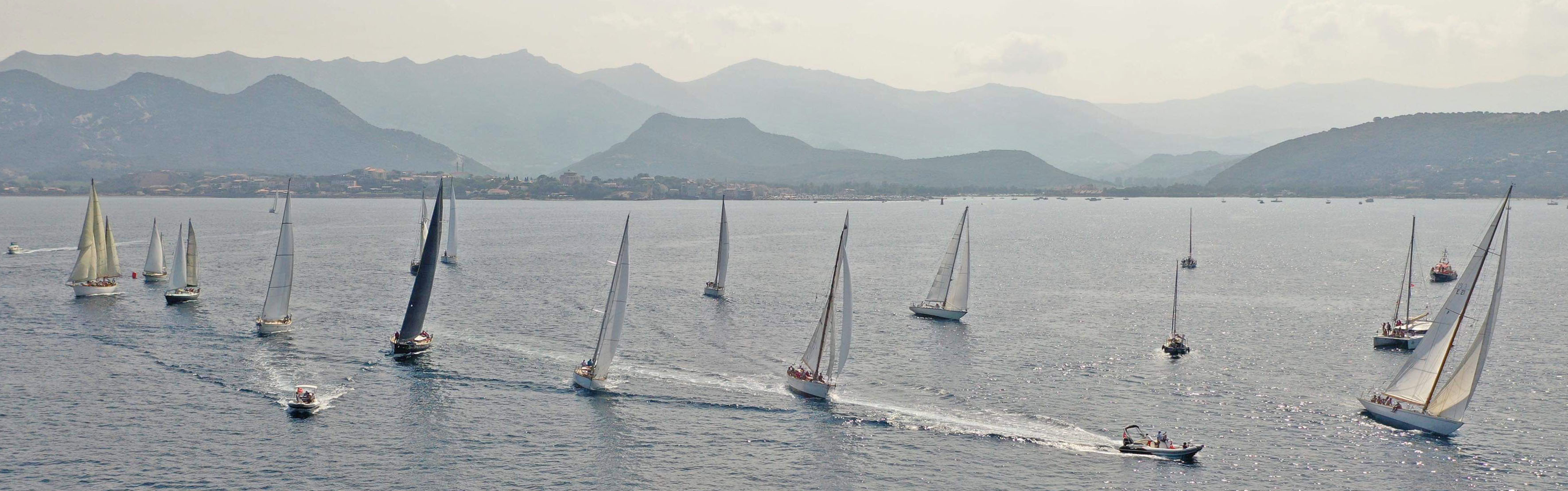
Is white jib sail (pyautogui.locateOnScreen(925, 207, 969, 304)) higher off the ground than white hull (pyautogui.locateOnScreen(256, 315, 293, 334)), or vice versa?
white jib sail (pyautogui.locateOnScreen(925, 207, 969, 304))

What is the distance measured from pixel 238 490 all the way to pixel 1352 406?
64.1 meters

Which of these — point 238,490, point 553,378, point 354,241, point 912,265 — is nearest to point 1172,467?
point 553,378

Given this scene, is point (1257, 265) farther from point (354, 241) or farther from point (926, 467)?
point (354, 241)

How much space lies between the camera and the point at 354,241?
194m

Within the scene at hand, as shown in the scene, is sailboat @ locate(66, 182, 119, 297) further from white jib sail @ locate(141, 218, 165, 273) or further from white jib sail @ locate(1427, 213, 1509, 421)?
white jib sail @ locate(1427, 213, 1509, 421)

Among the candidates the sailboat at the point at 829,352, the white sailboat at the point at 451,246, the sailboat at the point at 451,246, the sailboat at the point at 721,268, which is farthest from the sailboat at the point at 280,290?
the white sailboat at the point at 451,246

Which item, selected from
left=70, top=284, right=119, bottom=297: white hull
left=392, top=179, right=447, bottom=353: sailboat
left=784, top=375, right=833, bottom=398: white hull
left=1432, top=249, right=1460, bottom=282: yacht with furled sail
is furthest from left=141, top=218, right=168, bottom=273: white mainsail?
left=1432, top=249, right=1460, bottom=282: yacht with furled sail

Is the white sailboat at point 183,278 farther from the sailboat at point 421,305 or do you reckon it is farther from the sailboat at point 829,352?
the sailboat at point 829,352

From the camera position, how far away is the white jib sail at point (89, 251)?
109 m

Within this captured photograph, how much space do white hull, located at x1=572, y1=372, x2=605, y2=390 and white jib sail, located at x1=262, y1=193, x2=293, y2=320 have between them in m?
33.3

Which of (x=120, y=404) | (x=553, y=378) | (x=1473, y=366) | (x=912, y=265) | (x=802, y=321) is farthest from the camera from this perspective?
(x=912, y=265)

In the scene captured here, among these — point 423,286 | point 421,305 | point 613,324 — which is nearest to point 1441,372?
point 613,324

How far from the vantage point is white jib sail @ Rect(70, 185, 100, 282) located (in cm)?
10856

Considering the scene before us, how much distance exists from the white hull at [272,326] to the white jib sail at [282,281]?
25cm
